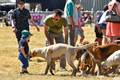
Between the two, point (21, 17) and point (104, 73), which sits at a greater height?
point (21, 17)

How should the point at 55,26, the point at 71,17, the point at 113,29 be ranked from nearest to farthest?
1. the point at 113,29
2. the point at 55,26
3. the point at 71,17

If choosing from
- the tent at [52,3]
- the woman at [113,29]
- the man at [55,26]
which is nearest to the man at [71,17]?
Result: the man at [55,26]

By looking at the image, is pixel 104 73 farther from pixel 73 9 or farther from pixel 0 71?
pixel 0 71

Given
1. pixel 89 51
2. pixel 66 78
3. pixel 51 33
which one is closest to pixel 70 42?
pixel 51 33

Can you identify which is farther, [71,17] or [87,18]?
[87,18]

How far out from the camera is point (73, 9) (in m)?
7.67

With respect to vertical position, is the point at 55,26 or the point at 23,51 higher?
the point at 55,26

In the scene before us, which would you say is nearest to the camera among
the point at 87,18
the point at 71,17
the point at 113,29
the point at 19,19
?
the point at 113,29

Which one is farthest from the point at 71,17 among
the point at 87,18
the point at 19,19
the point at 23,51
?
the point at 87,18

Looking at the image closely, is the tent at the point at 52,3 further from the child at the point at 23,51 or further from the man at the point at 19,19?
the child at the point at 23,51

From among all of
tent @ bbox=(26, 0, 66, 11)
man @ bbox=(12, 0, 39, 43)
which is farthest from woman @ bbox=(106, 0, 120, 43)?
tent @ bbox=(26, 0, 66, 11)

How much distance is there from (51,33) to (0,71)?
66.2 inches

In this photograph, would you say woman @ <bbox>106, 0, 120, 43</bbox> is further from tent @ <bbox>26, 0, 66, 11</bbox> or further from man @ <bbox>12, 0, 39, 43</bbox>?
tent @ <bbox>26, 0, 66, 11</bbox>

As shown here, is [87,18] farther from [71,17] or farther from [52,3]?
[71,17]
